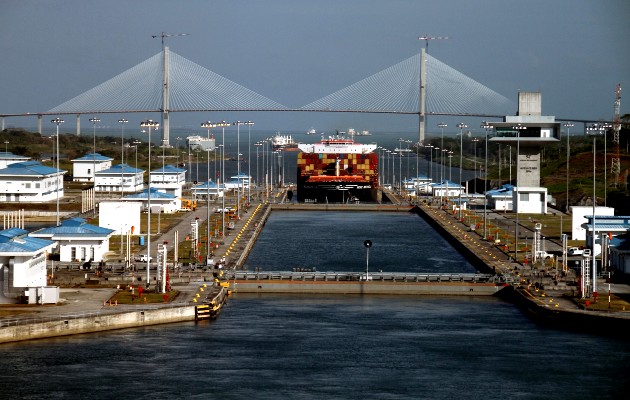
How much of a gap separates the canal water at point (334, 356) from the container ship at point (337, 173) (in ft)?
194

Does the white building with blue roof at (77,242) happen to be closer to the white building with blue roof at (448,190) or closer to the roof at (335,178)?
the white building with blue roof at (448,190)

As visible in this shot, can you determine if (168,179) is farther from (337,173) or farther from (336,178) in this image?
(337,173)

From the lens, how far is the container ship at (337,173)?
112688mm

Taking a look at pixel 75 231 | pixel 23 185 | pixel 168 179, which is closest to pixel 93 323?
pixel 75 231

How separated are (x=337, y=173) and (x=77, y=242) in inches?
2645

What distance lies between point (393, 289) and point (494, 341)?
1000cm

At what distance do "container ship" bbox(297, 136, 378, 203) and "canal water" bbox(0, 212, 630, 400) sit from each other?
59088 millimetres

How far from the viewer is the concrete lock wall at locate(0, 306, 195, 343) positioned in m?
42.6

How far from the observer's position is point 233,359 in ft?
136

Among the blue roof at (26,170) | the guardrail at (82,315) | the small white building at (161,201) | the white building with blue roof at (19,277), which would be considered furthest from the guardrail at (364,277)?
the blue roof at (26,170)

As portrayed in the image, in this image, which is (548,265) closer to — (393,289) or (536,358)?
(393,289)

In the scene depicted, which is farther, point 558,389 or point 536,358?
point 536,358

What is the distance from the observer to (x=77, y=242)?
58.6 meters

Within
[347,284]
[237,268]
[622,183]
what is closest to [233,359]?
[347,284]
